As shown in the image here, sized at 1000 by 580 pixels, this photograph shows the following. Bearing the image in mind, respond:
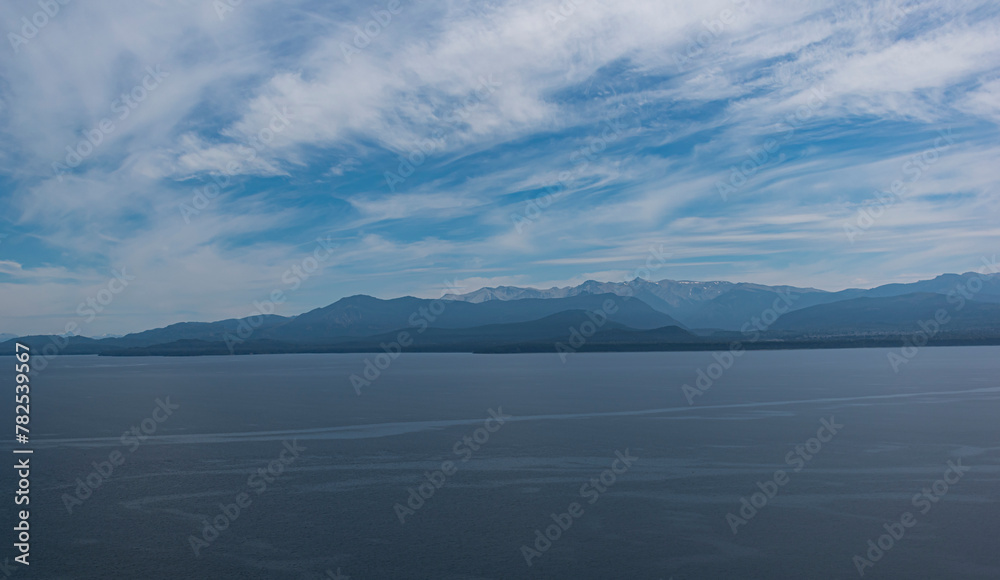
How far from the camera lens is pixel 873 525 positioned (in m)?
13.7

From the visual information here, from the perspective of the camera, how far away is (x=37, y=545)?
12969 mm


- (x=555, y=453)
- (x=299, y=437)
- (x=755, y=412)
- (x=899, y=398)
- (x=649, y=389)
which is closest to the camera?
(x=555, y=453)

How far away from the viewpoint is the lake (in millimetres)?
12047

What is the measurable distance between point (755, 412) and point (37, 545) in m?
26.6

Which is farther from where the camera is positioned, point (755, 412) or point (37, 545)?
point (755, 412)

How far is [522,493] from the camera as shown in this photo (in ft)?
53.5

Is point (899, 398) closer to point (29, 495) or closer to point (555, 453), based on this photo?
point (555, 453)

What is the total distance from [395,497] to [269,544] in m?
3.60

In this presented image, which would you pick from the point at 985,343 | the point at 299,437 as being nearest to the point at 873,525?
the point at 299,437

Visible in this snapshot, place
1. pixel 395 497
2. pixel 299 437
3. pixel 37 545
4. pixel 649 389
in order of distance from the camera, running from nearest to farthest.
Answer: pixel 37 545
pixel 395 497
pixel 299 437
pixel 649 389

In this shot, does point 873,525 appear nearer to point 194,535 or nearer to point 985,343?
point 194,535

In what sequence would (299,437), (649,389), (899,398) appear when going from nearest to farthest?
(299,437) → (899,398) → (649,389)

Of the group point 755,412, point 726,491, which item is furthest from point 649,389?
point 726,491

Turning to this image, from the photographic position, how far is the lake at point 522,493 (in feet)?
39.5
